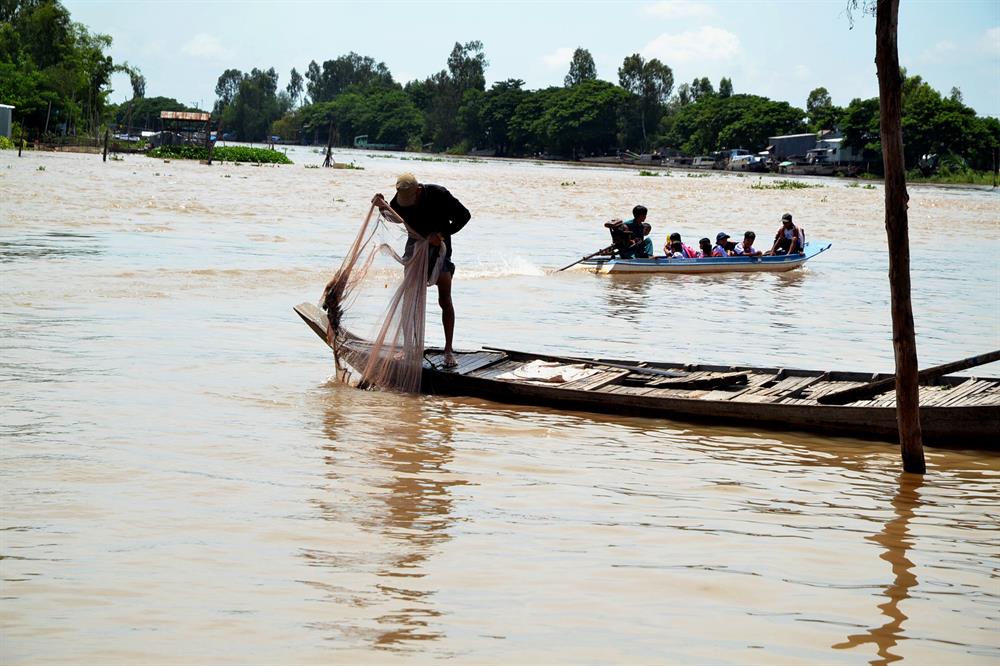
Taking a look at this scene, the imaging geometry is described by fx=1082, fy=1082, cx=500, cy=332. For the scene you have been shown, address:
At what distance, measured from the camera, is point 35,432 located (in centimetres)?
688

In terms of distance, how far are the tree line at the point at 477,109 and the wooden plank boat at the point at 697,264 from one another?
46.9 metres

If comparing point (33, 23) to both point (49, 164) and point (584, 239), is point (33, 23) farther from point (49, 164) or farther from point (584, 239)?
point (584, 239)

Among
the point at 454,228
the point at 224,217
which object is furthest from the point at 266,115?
the point at 454,228

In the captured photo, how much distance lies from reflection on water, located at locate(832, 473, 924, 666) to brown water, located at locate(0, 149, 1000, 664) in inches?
0.7

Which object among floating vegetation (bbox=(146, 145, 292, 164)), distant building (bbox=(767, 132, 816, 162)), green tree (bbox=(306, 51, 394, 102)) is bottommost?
floating vegetation (bbox=(146, 145, 292, 164))

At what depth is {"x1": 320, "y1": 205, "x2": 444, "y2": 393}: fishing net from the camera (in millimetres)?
8461

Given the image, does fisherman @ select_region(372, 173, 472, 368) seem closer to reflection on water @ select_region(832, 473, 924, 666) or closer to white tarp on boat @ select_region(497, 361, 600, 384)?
white tarp on boat @ select_region(497, 361, 600, 384)

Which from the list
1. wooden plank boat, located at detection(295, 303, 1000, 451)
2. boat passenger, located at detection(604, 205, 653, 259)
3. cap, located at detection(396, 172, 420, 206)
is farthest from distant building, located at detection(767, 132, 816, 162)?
cap, located at detection(396, 172, 420, 206)

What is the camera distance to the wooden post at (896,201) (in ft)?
20.3

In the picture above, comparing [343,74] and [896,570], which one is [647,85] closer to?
[343,74]

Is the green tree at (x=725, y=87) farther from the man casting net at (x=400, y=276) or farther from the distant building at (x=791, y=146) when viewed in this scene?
the man casting net at (x=400, y=276)

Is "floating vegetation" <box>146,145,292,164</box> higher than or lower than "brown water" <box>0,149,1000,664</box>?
higher

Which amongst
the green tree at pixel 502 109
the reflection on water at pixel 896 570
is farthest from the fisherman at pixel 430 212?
the green tree at pixel 502 109

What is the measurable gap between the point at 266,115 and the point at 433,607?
591 ft
